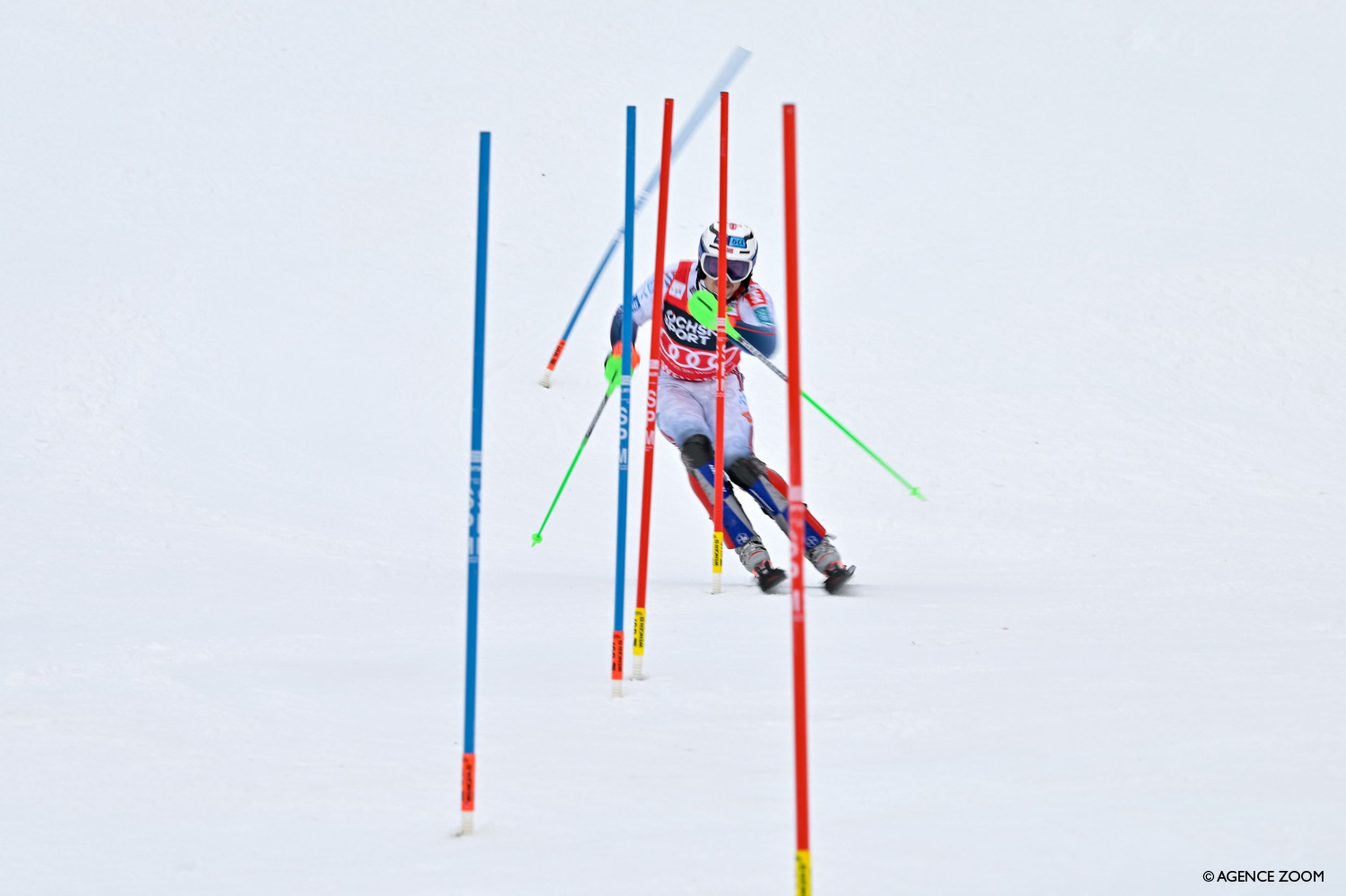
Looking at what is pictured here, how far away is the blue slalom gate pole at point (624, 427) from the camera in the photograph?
3686 mm

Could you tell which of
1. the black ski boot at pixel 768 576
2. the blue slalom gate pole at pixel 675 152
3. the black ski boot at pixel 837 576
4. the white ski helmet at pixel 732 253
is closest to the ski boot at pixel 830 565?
the black ski boot at pixel 837 576

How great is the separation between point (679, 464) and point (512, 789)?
20.7 feet

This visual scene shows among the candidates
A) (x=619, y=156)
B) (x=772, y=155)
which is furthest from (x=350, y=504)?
(x=772, y=155)

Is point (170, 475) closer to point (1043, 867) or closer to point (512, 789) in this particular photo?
point (512, 789)

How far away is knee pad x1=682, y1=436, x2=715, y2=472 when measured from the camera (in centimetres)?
585

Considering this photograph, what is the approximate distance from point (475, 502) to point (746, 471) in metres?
3.04

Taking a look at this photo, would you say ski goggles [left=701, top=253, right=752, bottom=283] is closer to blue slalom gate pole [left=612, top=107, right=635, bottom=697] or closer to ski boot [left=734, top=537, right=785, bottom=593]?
ski boot [left=734, top=537, right=785, bottom=593]

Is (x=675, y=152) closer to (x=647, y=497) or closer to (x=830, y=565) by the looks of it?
(x=647, y=497)

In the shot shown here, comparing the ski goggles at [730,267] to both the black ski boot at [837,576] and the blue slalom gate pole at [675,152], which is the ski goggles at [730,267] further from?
the black ski boot at [837,576]

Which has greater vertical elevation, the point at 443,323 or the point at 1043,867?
the point at 443,323

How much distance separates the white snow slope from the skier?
349mm

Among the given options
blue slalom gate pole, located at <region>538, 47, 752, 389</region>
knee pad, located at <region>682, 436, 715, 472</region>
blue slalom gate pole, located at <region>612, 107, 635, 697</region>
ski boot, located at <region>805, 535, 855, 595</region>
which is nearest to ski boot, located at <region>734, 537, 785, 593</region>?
ski boot, located at <region>805, 535, 855, 595</region>

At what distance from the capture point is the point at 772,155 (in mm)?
13648

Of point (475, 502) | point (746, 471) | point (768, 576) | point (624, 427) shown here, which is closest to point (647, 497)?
point (624, 427)
